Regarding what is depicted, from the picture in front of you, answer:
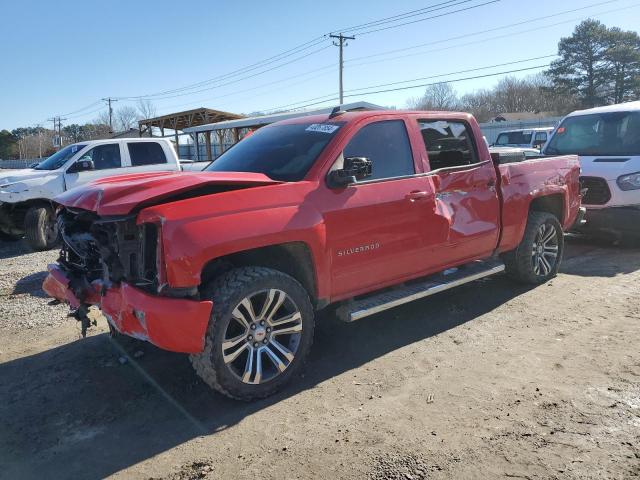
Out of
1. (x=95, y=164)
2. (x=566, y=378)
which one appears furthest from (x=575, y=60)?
(x=566, y=378)

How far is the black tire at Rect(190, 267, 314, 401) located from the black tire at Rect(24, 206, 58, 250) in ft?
24.8

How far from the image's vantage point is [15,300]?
635 cm

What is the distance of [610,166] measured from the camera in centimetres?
812

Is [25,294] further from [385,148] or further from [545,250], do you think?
[545,250]

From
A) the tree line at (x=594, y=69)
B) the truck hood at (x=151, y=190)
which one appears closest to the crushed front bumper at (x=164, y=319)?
the truck hood at (x=151, y=190)

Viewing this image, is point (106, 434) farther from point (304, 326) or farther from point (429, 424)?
point (429, 424)

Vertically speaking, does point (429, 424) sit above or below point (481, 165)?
below

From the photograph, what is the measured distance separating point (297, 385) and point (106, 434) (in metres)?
1.33

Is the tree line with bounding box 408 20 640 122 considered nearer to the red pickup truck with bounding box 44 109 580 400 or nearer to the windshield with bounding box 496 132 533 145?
the windshield with bounding box 496 132 533 145

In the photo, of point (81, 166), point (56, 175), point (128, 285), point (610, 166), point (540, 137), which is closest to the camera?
point (128, 285)

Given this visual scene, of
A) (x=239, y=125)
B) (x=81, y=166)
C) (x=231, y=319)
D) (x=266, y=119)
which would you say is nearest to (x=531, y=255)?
(x=231, y=319)

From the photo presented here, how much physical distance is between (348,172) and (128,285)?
5.84 feet

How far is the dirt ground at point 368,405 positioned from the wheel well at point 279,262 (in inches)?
30.2

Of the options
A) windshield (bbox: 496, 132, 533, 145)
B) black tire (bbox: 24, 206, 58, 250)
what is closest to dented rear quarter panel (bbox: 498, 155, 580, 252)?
black tire (bbox: 24, 206, 58, 250)
